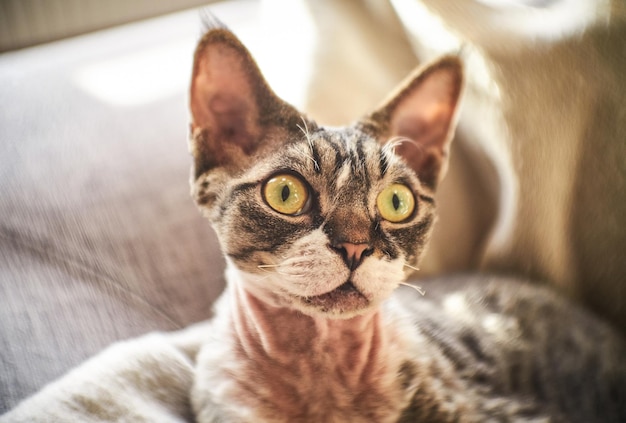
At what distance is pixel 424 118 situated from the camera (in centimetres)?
73

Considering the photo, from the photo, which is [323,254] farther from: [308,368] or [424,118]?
[424,118]

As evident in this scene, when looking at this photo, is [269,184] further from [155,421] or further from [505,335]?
[505,335]

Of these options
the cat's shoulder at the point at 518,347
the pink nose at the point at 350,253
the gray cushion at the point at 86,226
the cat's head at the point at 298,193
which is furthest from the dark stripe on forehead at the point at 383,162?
the gray cushion at the point at 86,226

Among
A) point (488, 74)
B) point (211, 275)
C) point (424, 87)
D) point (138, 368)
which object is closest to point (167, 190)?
point (211, 275)

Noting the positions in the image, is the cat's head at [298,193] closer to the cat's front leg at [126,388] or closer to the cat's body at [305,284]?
the cat's body at [305,284]

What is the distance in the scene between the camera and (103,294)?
0.78m

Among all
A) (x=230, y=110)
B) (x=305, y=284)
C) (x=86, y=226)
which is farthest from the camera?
(x=86, y=226)

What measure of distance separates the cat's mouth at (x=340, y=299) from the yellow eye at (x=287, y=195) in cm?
10

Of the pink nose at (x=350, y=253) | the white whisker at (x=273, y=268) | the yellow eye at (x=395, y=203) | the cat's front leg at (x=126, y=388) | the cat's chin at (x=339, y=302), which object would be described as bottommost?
the cat's front leg at (x=126, y=388)

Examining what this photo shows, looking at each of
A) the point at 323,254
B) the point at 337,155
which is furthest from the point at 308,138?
the point at 323,254

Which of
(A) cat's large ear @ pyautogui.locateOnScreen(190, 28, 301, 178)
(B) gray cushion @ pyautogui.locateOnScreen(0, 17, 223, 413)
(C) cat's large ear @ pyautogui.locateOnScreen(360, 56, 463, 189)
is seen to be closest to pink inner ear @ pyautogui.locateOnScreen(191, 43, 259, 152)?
(A) cat's large ear @ pyautogui.locateOnScreen(190, 28, 301, 178)

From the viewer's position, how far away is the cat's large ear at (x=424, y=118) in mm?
696

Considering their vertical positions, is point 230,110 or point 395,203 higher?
point 230,110

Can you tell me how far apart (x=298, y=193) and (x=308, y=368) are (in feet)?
0.74
